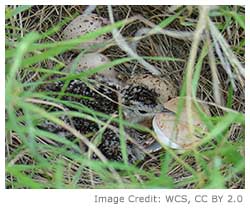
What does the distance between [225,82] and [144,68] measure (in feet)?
0.72

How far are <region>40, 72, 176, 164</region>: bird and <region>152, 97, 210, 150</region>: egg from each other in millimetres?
38

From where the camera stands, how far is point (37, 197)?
0.98 metres

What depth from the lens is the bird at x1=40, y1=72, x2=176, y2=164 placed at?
1.15 metres

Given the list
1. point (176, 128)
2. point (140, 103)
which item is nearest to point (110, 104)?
point (140, 103)

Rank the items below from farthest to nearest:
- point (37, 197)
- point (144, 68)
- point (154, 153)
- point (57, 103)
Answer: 1. point (144, 68)
2. point (154, 153)
3. point (57, 103)
4. point (37, 197)

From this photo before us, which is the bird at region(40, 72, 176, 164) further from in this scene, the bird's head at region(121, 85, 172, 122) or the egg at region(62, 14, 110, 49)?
the egg at region(62, 14, 110, 49)

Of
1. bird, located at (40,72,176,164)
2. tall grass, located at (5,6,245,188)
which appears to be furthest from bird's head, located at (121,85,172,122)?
tall grass, located at (5,6,245,188)

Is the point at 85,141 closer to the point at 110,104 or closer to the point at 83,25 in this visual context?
the point at 110,104

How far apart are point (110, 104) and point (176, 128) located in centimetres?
19

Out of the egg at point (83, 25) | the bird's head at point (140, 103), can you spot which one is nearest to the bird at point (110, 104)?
the bird's head at point (140, 103)

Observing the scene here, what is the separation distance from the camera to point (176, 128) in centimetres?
110

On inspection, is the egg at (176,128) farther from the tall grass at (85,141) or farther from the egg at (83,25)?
the egg at (83,25)
